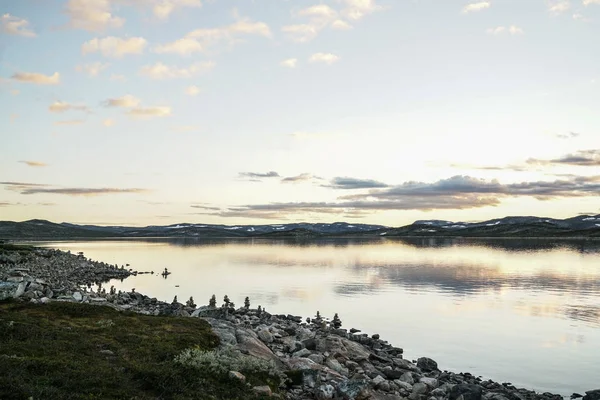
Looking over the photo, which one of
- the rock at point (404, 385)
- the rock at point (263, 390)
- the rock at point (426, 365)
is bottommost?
the rock at point (426, 365)

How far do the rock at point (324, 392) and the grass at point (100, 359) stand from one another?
228 centimetres

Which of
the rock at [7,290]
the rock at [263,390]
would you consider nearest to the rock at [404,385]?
the rock at [263,390]

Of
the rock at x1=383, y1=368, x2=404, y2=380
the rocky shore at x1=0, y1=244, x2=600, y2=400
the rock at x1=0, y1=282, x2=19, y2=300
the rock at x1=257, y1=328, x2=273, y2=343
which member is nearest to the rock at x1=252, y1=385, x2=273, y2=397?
the rocky shore at x1=0, y1=244, x2=600, y2=400

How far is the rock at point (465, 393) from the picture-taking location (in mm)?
21931

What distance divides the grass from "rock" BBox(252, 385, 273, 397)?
0.40 meters

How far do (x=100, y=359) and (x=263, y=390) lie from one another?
6.47 m

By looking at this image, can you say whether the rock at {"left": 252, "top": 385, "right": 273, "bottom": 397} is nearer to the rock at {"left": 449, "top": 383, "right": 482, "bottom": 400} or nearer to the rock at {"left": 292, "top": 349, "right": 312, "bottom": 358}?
the rock at {"left": 292, "top": 349, "right": 312, "bottom": 358}

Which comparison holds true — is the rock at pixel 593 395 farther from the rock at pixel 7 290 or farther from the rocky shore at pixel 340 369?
the rock at pixel 7 290

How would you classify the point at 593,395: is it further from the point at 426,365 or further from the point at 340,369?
the point at 340,369

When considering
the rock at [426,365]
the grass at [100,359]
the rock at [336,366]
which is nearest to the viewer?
the grass at [100,359]

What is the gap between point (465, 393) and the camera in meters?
22.1

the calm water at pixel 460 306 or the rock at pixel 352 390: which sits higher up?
the rock at pixel 352 390

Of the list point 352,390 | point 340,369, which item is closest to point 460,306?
point 340,369

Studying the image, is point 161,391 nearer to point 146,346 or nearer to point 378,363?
point 146,346
